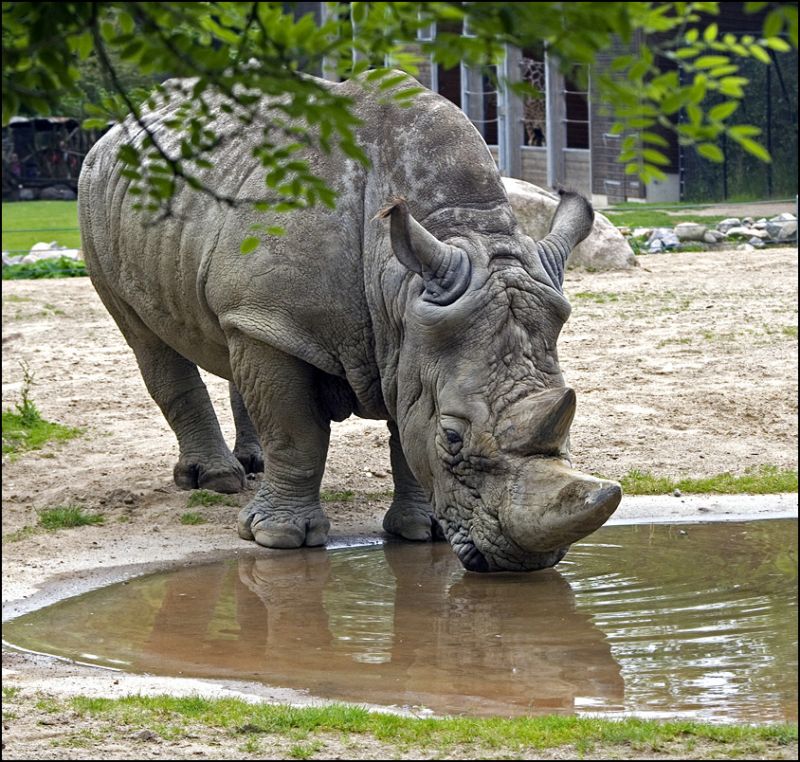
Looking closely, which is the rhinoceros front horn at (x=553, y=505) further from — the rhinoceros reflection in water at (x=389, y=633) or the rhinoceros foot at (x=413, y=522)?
the rhinoceros foot at (x=413, y=522)

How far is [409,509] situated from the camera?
819 centimetres

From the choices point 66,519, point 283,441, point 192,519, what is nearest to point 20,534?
point 66,519

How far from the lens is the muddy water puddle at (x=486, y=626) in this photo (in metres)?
5.59

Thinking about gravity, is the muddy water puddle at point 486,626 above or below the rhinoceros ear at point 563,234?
below

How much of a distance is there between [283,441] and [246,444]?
1908 millimetres

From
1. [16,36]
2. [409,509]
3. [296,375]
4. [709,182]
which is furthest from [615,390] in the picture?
[709,182]

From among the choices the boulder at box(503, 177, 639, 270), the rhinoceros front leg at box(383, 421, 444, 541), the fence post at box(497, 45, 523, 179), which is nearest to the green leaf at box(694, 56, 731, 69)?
the rhinoceros front leg at box(383, 421, 444, 541)

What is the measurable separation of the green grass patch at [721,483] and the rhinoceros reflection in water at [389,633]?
1.49m

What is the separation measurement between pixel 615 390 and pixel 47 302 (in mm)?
6600

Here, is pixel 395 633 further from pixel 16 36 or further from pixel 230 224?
pixel 16 36

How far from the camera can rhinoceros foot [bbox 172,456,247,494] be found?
915 cm

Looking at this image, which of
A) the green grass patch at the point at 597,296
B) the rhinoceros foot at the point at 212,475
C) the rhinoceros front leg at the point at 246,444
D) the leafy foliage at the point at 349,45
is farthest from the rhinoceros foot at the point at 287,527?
the green grass patch at the point at 597,296

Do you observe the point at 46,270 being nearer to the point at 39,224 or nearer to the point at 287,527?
the point at 39,224

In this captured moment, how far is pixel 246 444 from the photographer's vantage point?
9727 millimetres
